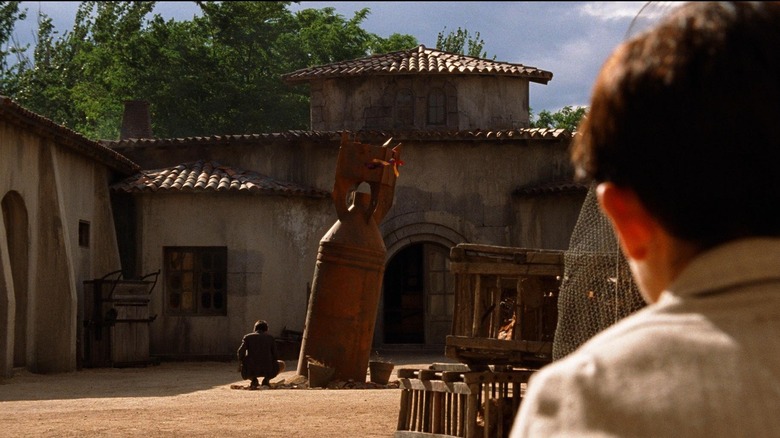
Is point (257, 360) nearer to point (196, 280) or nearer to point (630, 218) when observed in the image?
point (196, 280)

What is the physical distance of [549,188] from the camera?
24.2 metres

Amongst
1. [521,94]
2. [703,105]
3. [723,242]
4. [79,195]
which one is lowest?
[723,242]

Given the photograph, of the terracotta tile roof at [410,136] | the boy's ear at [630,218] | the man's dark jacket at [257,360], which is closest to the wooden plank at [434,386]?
the man's dark jacket at [257,360]

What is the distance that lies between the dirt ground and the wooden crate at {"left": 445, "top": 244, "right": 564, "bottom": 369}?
5.15ft

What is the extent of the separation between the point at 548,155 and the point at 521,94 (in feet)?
13.7

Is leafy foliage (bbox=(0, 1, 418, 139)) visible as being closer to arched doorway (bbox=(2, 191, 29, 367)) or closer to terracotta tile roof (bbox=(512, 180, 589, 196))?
terracotta tile roof (bbox=(512, 180, 589, 196))

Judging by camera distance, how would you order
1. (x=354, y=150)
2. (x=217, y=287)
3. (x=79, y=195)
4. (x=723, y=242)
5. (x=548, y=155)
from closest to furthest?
(x=723, y=242) < (x=354, y=150) < (x=79, y=195) < (x=217, y=287) < (x=548, y=155)

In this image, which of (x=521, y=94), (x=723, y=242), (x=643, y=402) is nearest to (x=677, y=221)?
(x=723, y=242)

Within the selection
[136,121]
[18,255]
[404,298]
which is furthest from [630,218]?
[136,121]

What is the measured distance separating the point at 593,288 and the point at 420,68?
20.0m

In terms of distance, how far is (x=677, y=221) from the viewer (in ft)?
4.29

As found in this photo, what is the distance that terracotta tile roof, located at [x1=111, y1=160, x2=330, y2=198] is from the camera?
2328 cm

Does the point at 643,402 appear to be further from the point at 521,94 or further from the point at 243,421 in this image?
the point at 521,94

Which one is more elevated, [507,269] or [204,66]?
[204,66]
